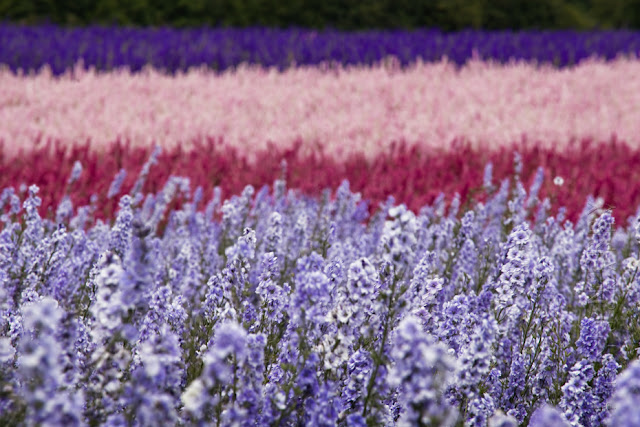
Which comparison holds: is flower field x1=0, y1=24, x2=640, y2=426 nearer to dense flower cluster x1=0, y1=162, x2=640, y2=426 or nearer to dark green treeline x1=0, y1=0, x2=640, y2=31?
dense flower cluster x1=0, y1=162, x2=640, y2=426

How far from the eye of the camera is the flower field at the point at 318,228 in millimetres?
1751

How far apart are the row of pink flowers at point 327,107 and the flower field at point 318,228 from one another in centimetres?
5

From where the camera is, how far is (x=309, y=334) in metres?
2.20

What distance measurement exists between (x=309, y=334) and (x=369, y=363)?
0.22 metres

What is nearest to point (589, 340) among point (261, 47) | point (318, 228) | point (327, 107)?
point (318, 228)

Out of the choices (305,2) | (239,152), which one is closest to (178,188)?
(239,152)

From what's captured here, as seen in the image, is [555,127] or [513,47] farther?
[513,47]

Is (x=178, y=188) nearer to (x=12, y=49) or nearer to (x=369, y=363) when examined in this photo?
(x=369, y=363)

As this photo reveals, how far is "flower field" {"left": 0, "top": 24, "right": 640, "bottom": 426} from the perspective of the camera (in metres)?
A: 1.75

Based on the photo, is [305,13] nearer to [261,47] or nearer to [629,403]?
[261,47]

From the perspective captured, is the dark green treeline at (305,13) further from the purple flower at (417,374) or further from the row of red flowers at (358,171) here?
the purple flower at (417,374)

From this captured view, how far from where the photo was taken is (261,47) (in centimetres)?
1177

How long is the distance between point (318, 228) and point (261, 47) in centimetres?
755

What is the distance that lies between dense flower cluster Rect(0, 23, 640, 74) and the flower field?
0.07m
